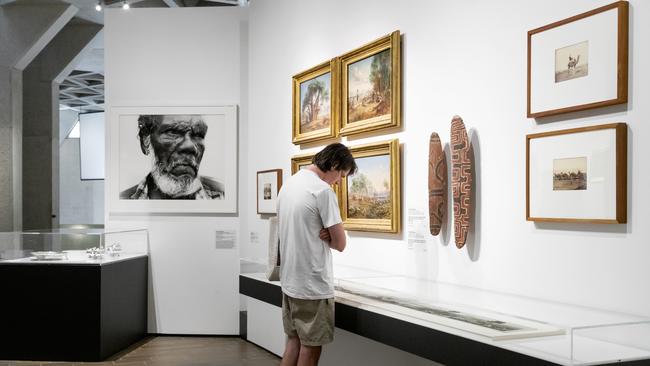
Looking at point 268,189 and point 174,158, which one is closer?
point 268,189

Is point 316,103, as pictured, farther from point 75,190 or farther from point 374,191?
point 75,190

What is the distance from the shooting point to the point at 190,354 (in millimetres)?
7152

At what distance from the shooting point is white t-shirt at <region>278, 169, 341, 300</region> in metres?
4.04

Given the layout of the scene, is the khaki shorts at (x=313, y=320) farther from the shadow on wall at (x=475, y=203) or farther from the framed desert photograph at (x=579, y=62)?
the framed desert photograph at (x=579, y=62)

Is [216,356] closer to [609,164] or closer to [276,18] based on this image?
[276,18]

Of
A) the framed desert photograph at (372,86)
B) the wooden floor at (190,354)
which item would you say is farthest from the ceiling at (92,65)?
the framed desert photograph at (372,86)

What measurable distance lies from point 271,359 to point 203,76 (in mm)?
3422

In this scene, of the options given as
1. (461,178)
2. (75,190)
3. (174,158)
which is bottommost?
(75,190)

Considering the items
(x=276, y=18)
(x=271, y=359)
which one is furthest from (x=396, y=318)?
(x=276, y=18)

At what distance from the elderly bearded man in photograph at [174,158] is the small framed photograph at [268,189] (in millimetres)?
1008

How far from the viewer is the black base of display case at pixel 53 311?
678 centimetres

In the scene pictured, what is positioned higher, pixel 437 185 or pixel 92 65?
pixel 92 65

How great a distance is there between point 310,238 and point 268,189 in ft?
9.97

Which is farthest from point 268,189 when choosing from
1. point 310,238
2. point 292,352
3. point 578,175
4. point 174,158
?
point 578,175
